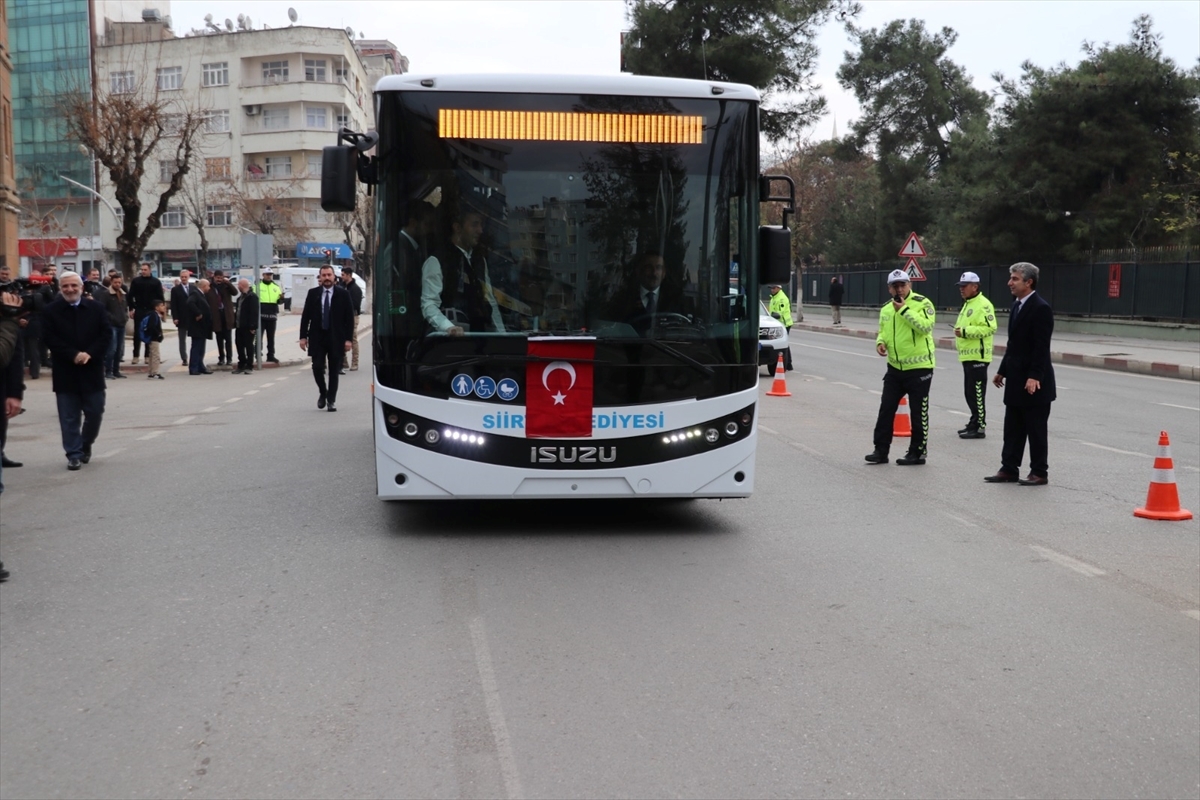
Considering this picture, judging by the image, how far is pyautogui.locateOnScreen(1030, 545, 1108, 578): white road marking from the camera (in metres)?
7.52

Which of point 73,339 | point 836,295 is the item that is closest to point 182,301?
point 73,339

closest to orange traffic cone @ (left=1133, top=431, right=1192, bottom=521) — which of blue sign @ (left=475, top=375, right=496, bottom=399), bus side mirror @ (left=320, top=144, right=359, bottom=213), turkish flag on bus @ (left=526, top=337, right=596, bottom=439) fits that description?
turkish flag on bus @ (left=526, top=337, right=596, bottom=439)

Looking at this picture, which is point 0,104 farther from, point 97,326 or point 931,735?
point 931,735

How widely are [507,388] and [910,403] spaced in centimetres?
510

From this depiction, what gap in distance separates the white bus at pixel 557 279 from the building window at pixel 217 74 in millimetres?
83329

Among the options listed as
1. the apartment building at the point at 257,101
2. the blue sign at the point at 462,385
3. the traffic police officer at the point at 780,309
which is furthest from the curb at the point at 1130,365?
the apartment building at the point at 257,101

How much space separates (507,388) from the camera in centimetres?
818

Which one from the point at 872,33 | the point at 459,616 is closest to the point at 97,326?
the point at 459,616

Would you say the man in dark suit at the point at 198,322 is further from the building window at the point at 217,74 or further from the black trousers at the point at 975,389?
the building window at the point at 217,74

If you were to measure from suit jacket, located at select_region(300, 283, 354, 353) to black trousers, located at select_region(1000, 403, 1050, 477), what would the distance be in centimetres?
861

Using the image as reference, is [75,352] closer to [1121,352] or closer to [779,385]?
[779,385]

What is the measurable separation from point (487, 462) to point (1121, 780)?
4725 mm

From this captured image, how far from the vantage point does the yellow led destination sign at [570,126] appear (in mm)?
8211

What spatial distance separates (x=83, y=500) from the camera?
10.3 metres
